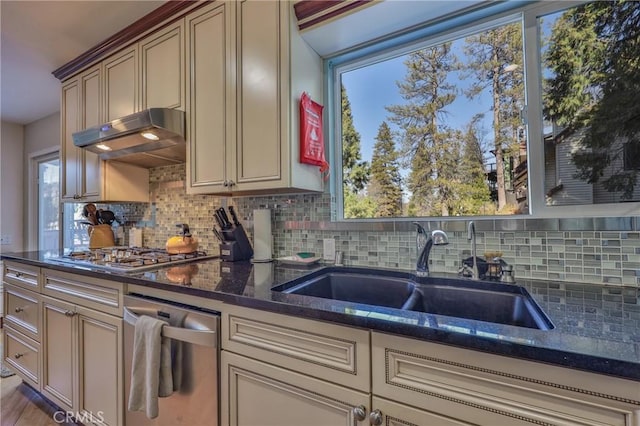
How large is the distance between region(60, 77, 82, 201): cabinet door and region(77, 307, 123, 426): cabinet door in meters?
1.35

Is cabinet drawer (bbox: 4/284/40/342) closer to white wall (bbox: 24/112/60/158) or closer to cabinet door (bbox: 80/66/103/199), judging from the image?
cabinet door (bbox: 80/66/103/199)

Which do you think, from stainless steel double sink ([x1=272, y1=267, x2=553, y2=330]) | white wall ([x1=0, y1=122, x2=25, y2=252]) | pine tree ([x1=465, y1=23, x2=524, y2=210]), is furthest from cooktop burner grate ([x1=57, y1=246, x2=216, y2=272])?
white wall ([x1=0, y1=122, x2=25, y2=252])

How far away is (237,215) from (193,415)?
1136 millimetres

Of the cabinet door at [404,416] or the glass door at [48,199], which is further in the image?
the glass door at [48,199]

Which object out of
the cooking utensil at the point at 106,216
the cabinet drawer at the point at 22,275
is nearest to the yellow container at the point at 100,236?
the cooking utensil at the point at 106,216

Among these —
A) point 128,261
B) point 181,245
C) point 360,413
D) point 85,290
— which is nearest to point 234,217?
point 181,245

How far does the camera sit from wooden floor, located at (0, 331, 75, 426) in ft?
5.72

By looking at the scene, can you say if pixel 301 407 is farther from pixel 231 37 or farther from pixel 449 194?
pixel 231 37

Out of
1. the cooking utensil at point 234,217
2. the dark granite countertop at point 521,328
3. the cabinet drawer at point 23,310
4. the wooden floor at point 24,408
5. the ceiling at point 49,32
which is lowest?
the wooden floor at point 24,408

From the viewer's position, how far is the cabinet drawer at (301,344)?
79cm

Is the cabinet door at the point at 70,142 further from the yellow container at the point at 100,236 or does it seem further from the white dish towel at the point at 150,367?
the white dish towel at the point at 150,367

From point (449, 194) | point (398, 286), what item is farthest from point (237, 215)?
point (449, 194)

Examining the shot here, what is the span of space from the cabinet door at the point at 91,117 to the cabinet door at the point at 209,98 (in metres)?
1.02

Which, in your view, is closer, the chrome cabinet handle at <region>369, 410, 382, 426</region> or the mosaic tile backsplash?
the chrome cabinet handle at <region>369, 410, 382, 426</region>
